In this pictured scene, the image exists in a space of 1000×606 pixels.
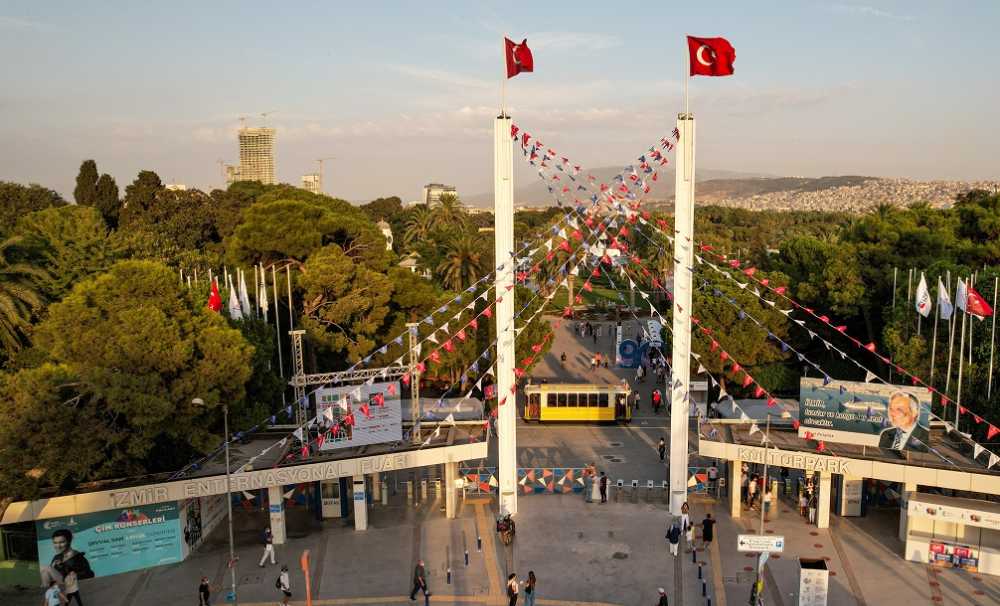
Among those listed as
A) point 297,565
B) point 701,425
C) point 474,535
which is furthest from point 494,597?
point 701,425

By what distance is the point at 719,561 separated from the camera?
21453 millimetres

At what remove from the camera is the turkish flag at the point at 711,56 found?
840 inches

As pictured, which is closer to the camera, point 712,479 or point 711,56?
point 711,56

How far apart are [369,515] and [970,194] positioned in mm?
45283

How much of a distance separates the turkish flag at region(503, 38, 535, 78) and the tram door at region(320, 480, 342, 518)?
47.3ft

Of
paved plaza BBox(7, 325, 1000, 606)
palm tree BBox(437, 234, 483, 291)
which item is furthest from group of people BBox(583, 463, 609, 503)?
palm tree BBox(437, 234, 483, 291)

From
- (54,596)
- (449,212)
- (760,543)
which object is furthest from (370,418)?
(449,212)

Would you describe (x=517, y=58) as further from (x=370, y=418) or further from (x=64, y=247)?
→ (x=64, y=247)

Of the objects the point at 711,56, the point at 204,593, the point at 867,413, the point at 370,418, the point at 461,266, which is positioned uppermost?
the point at 711,56

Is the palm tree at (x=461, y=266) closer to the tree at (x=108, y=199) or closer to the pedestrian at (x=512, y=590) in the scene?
the tree at (x=108, y=199)

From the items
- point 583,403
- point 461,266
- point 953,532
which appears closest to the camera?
point 953,532

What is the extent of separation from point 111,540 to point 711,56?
2228 cm

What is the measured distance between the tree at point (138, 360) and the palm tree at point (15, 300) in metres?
4.75

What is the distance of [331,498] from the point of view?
81.7ft
